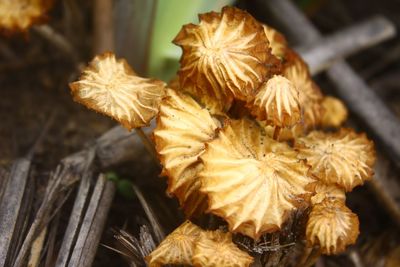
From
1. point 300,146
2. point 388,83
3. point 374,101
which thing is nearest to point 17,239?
point 300,146

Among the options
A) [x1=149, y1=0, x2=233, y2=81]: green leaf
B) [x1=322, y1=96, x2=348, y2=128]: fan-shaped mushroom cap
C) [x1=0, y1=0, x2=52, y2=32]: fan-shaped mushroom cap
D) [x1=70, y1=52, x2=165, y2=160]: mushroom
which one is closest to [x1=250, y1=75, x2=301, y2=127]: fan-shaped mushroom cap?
[x1=70, y1=52, x2=165, y2=160]: mushroom

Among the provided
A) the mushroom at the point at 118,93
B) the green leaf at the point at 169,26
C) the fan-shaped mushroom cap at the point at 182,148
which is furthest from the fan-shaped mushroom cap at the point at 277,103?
the green leaf at the point at 169,26

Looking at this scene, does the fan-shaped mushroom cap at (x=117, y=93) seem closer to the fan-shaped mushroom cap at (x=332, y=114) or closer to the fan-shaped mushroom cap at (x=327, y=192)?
the fan-shaped mushroom cap at (x=327, y=192)

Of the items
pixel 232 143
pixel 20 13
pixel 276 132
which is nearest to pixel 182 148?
pixel 232 143

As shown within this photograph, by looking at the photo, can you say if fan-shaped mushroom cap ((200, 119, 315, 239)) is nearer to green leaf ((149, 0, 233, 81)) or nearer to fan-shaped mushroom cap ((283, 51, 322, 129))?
fan-shaped mushroom cap ((283, 51, 322, 129))

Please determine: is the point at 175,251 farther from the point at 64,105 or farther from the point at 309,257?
the point at 64,105

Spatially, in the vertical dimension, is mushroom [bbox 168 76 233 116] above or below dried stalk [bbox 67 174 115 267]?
above

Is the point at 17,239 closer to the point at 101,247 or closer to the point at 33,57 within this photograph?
the point at 101,247

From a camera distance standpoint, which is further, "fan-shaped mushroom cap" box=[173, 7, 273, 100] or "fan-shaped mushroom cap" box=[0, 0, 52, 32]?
"fan-shaped mushroom cap" box=[0, 0, 52, 32]
